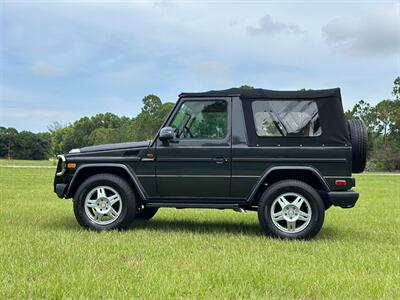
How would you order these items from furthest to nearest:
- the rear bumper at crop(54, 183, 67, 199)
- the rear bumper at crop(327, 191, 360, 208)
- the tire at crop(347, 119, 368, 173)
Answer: the rear bumper at crop(54, 183, 67, 199), the tire at crop(347, 119, 368, 173), the rear bumper at crop(327, 191, 360, 208)

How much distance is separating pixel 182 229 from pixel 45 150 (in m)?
103

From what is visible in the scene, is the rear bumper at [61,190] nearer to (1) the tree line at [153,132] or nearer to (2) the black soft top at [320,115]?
(2) the black soft top at [320,115]

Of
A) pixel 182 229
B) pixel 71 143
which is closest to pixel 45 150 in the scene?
pixel 71 143

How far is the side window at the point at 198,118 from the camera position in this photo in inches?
276

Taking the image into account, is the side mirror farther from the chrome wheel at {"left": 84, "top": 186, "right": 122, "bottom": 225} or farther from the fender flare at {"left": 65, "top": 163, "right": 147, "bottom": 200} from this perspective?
the chrome wheel at {"left": 84, "top": 186, "right": 122, "bottom": 225}

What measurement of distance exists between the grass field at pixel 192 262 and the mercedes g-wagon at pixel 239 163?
1.44ft

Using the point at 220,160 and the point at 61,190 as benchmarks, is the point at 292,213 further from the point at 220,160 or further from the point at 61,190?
the point at 61,190

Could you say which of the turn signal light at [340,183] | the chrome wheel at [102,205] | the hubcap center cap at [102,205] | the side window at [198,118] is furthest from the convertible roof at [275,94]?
the hubcap center cap at [102,205]

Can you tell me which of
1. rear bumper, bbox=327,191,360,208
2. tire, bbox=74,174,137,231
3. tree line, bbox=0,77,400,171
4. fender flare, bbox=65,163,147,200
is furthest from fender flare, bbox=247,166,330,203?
tree line, bbox=0,77,400,171

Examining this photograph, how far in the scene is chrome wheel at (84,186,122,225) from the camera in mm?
7059

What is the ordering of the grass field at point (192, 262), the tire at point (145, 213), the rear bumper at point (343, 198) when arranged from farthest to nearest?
1. the tire at point (145, 213)
2. the rear bumper at point (343, 198)
3. the grass field at point (192, 262)

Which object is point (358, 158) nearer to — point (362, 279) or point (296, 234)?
point (296, 234)

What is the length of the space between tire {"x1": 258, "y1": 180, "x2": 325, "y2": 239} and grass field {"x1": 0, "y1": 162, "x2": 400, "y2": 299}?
0.21 meters

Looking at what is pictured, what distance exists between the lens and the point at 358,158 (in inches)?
267
